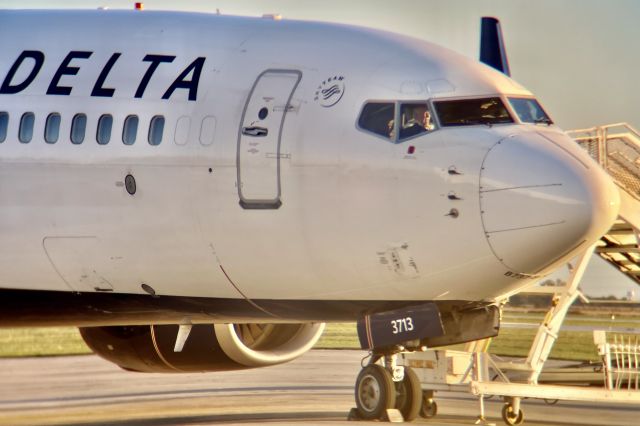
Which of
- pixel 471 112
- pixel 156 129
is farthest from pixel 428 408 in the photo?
pixel 471 112

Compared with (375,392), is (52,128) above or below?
above

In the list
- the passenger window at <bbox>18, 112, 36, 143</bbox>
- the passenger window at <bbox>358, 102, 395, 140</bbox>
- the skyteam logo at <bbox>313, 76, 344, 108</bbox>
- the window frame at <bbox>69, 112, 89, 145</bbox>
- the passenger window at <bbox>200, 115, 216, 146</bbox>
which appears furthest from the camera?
the passenger window at <bbox>18, 112, 36, 143</bbox>

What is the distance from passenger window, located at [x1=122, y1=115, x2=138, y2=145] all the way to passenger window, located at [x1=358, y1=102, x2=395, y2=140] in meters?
2.27

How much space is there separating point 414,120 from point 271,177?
131cm

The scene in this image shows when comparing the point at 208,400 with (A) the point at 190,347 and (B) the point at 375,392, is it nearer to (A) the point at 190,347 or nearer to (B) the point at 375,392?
(A) the point at 190,347

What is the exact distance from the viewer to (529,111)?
12195 mm

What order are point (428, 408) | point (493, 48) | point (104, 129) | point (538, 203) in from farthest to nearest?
point (428, 408), point (493, 48), point (104, 129), point (538, 203)

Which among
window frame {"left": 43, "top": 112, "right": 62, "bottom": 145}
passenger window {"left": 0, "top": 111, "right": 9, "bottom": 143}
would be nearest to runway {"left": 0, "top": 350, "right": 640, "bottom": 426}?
window frame {"left": 43, "top": 112, "right": 62, "bottom": 145}

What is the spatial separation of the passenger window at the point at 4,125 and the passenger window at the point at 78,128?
74cm

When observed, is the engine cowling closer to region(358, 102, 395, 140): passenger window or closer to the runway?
the runway

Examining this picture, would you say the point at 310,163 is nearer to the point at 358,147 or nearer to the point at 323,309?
the point at 358,147

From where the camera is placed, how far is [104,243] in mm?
13109

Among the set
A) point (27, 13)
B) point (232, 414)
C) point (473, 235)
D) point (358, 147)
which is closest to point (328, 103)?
point (358, 147)

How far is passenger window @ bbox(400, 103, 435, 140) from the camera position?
11.9 metres
